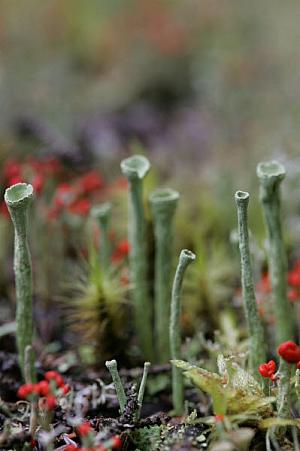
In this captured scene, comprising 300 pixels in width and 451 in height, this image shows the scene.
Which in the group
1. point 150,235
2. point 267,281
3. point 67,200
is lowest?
point 267,281

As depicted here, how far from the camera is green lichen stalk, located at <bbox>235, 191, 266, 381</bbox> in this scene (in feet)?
3.04

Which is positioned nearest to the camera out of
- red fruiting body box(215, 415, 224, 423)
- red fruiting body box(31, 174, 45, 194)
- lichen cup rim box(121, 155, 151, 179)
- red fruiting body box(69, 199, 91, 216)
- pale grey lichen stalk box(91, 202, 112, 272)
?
red fruiting body box(215, 415, 224, 423)

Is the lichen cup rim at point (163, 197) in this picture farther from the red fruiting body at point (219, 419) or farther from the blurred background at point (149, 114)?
the red fruiting body at point (219, 419)

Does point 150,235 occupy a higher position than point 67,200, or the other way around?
point 67,200

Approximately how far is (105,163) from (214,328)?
2.97 ft

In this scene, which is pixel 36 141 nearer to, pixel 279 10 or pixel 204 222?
pixel 204 222

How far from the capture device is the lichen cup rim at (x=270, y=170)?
106 centimetres

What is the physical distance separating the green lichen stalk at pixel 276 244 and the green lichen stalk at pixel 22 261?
43cm

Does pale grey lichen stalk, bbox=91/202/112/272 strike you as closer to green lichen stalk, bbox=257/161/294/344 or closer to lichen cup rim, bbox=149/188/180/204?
lichen cup rim, bbox=149/188/180/204

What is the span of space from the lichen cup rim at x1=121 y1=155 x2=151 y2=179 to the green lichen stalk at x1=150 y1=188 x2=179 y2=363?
0.18 feet

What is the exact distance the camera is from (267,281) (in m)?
1.39

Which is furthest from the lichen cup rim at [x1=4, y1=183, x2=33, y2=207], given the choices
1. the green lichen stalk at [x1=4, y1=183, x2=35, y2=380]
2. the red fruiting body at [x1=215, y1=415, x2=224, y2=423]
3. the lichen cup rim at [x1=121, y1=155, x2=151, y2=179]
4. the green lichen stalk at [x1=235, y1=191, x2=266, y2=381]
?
the red fruiting body at [x1=215, y1=415, x2=224, y2=423]

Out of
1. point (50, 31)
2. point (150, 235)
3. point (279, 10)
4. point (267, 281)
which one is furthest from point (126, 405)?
point (279, 10)

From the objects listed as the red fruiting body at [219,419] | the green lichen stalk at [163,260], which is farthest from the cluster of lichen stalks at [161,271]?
the red fruiting body at [219,419]
